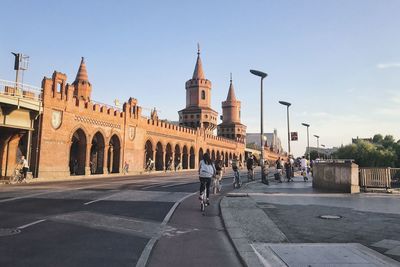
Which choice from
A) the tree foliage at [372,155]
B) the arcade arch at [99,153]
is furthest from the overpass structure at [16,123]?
the tree foliage at [372,155]

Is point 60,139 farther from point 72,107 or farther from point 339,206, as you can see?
point 339,206

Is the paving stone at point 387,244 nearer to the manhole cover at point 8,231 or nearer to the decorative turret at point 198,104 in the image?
the manhole cover at point 8,231

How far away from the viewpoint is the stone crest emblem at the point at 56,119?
31.9 meters

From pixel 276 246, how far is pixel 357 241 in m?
1.78

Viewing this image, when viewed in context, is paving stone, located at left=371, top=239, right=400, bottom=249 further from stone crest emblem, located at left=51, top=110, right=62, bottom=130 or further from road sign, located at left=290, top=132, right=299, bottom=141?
stone crest emblem, located at left=51, top=110, right=62, bottom=130

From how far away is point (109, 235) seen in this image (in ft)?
23.7

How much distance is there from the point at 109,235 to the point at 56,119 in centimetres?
2791

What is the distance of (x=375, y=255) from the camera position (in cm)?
573

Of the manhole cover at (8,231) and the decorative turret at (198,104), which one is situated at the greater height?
the decorative turret at (198,104)

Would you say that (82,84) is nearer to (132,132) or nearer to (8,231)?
(132,132)

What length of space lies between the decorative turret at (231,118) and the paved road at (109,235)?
279 feet

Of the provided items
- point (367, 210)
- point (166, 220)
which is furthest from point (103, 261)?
point (367, 210)

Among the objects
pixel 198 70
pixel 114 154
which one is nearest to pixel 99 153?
pixel 114 154

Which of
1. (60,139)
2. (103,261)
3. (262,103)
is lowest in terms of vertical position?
(103,261)
